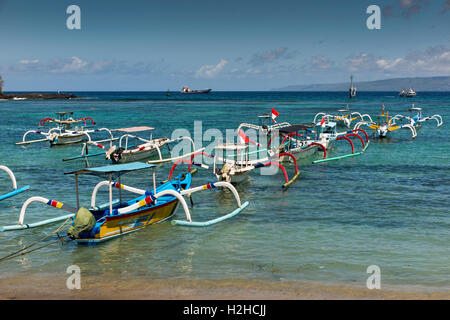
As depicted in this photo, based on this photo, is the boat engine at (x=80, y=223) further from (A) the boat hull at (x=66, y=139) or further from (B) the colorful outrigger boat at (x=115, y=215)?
(A) the boat hull at (x=66, y=139)

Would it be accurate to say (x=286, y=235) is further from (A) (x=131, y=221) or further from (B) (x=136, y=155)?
(B) (x=136, y=155)

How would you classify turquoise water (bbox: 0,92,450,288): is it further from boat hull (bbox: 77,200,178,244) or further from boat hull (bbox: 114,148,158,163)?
boat hull (bbox: 114,148,158,163)

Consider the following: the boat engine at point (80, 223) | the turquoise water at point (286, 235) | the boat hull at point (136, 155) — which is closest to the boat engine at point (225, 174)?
the turquoise water at point (286, 235)

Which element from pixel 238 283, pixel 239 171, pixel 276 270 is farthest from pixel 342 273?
pixel 239 171

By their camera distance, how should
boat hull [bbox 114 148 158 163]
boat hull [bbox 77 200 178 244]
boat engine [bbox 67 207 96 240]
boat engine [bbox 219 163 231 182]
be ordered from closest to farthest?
boat engine [bbox 67 207 96 240] → boat hull [bbox 77 200 178 244] → boat engine [bbox 219 163 231 182] → boat hull [bbox 114 148 158 163]

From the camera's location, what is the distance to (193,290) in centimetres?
1025

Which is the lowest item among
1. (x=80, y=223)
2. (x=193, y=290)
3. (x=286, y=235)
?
(x=193, y=290)

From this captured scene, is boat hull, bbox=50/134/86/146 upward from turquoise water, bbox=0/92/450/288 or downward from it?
upward

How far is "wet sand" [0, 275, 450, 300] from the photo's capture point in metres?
9.82

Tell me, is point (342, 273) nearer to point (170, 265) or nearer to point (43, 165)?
point (170, 265)

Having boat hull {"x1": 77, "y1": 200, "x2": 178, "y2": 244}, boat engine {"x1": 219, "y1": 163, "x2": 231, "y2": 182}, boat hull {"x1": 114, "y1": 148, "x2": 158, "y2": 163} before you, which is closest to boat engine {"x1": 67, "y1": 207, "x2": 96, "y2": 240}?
boat hull {"x1": 77, "y1": 200, "x2": 178, "y2": 244}

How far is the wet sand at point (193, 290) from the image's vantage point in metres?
9.82

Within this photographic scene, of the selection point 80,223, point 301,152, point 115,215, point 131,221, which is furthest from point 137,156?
point 80,223

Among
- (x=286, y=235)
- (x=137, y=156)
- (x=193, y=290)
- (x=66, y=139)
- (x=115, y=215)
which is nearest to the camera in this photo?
(x=193, y=290)
